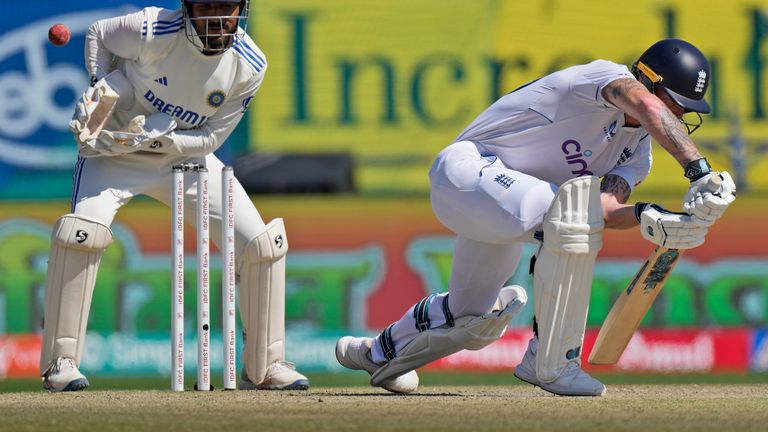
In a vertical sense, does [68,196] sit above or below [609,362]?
above

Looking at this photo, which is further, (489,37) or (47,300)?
(489,37)

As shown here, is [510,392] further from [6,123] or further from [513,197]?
[6,123]

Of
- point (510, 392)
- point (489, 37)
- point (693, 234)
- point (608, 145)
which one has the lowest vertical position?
point (510, 392)

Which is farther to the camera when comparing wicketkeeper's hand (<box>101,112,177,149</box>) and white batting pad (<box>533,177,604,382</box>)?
wicketkeeper's hand (<box>101,112,177,149</box>)

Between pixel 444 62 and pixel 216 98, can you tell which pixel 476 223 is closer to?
pixel 216 98

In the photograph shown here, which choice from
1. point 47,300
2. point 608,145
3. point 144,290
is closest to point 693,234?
point 608,145

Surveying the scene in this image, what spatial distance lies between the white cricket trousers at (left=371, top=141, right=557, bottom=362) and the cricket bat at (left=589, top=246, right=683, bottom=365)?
41 centimetres

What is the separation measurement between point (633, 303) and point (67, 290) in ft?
6.62

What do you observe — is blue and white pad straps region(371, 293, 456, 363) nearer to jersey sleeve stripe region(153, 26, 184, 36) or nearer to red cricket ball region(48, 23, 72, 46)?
jersey sleeve stripe region(153, 26, 184, 36)

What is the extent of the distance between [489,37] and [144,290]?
2534 millimetres

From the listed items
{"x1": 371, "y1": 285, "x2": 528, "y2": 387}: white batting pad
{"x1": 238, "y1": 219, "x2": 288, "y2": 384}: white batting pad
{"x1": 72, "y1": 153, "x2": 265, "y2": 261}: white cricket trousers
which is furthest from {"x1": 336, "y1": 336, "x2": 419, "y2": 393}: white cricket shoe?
{"x1": 72, "y1": 153, "x2": 265, "y2": 261}: white cricket trousers

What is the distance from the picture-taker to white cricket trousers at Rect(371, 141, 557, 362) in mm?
5125

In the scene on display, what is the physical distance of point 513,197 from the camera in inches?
201

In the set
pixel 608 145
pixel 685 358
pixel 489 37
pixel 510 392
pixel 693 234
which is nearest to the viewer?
pixel 693 234
